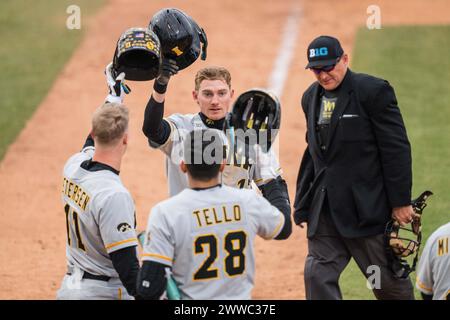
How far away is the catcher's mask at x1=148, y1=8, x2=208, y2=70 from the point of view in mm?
6574

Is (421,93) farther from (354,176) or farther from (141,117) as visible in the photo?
(354,176)

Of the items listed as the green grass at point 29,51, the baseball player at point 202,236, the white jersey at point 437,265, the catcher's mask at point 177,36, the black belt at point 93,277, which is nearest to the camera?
the baseball player at point 202,236

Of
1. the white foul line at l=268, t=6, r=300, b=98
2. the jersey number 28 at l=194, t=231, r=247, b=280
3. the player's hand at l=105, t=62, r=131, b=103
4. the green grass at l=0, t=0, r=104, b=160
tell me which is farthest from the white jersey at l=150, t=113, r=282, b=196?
the white foul line at l=268, t=6, r=300, b=98

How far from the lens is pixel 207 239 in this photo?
16.5 ft

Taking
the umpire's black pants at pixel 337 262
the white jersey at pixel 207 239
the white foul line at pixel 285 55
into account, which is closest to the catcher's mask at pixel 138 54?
the white jersey at pixel 207 239

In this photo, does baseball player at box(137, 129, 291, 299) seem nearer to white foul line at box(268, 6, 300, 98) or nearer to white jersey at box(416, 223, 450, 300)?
white jersey at box(416, 223, 450, 300)

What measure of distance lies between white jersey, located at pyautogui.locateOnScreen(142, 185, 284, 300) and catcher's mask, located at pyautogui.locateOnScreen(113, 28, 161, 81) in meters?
1.42

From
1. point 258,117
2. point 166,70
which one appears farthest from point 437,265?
point 166,70

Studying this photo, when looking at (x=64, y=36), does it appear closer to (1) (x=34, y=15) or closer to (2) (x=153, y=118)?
(1) (x=34, y=15)

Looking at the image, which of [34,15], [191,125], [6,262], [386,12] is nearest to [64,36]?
[34,15]

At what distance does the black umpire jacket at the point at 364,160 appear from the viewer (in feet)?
20.4

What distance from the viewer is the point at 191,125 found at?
22.2ft

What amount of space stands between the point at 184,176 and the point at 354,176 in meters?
1.19

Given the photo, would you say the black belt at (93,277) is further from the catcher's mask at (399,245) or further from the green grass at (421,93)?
the green grass at (421,93)
